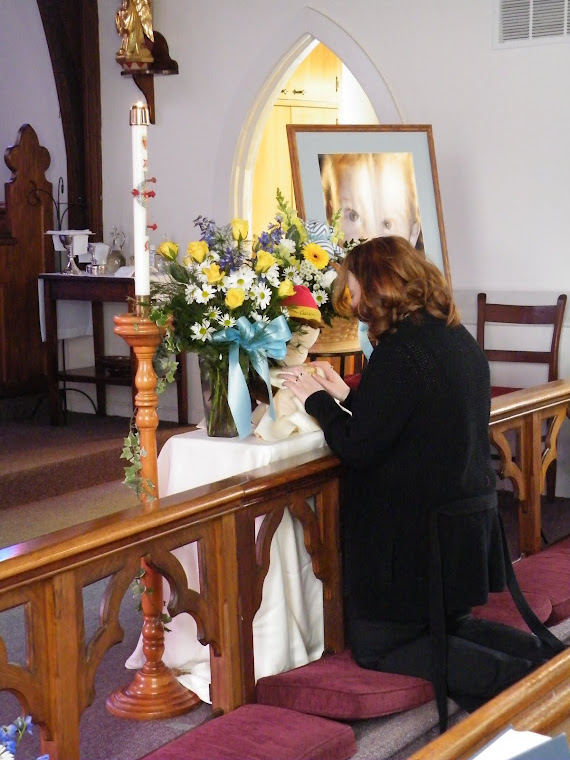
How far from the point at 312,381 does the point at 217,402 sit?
0.24m

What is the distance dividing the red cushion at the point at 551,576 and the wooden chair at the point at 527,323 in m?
1.71

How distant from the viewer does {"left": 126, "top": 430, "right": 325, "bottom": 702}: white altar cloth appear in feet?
8.67

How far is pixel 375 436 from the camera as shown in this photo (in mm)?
2455

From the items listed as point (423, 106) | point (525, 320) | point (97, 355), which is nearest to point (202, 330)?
point (525, 320)

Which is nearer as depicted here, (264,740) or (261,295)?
(264,740)

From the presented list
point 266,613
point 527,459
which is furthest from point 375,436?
point 527,459

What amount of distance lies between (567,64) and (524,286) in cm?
104

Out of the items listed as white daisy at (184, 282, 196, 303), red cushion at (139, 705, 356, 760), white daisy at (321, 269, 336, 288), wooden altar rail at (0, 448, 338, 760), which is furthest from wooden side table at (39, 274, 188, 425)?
red cushion at (139, 705, 356, 760)

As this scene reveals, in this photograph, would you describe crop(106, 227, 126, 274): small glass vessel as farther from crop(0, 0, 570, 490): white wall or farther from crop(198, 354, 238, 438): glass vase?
crop(198, 354, 238, 438): glass vase

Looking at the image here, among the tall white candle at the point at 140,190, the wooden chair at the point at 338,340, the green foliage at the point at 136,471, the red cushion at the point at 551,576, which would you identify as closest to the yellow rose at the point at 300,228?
the wooden chair at the point at 338,340

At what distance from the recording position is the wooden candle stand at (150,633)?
260 centimetres

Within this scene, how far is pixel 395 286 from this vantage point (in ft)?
8.05

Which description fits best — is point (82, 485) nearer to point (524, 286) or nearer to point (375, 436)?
point (524, 286)

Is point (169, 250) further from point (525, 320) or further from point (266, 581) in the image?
point (525, 320)
